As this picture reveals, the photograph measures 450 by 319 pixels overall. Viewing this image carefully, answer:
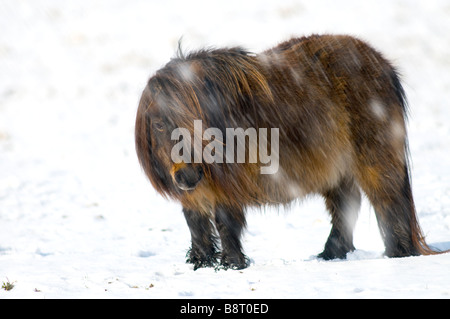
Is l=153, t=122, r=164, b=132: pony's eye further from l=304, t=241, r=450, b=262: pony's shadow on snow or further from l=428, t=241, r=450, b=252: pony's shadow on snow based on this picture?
l=428, t=241, r=450, b=252: pony's shadow on snow

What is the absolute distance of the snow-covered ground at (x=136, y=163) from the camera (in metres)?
4.02

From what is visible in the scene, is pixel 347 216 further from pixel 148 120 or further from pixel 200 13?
pixel 200 13

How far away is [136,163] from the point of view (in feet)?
35.0

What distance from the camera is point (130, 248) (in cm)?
578

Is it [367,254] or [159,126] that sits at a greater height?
[159,126]

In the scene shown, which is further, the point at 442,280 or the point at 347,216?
the point at 347,216

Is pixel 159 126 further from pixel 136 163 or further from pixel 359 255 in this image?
pixel 136 163

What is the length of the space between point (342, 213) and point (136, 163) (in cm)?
624

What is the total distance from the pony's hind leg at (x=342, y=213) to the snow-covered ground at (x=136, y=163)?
18cm

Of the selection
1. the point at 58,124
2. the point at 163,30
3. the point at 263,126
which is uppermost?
the point at 163,30

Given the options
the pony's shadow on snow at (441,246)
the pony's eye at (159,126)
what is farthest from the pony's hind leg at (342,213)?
the pony's eye at (159,126)

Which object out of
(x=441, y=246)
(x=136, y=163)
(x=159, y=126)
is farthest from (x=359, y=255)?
(x=136, y=163)

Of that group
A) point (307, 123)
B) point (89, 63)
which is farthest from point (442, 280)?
point (89, 63)
